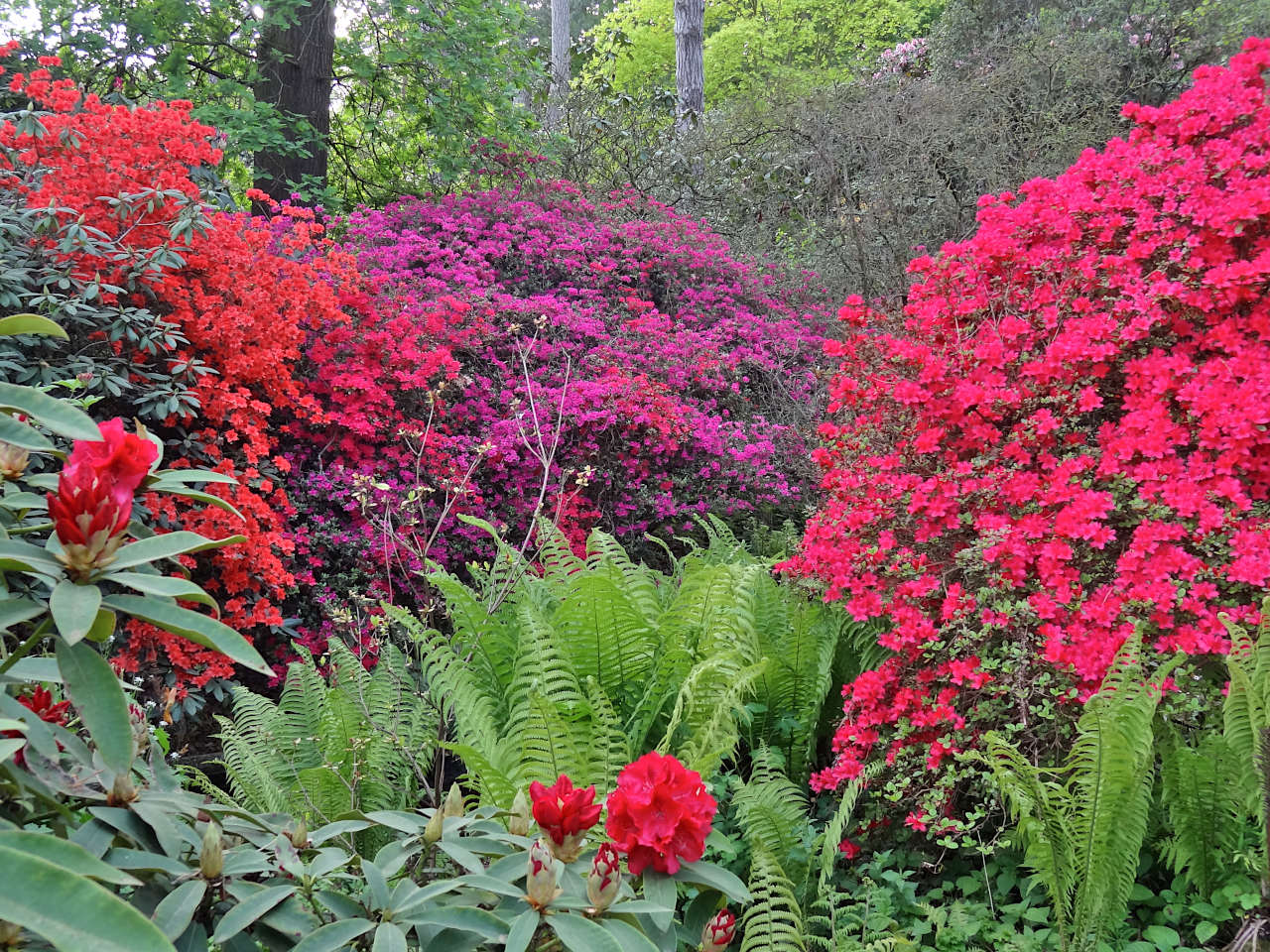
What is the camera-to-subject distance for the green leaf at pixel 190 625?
33.3 inches

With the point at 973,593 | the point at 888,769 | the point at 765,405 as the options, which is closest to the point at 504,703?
the point at 888,769

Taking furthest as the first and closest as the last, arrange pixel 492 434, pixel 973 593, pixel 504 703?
1. pixel 492 434
2. pixel 504 703
3. pixel 973 593

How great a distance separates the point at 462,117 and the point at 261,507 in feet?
16.9

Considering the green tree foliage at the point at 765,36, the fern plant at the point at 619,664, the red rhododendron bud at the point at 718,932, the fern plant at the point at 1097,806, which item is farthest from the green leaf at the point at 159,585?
the green tree foliage at the point at 765,36

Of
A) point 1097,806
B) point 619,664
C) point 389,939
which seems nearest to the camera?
point 389,939

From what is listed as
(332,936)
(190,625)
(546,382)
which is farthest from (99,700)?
(546,382)

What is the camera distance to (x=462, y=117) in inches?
294

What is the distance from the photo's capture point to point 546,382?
16.9 ft

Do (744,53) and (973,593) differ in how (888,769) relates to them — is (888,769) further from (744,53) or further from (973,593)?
(744,53)

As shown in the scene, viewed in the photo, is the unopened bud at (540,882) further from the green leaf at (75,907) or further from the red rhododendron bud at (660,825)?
the green leaf at (75,907)

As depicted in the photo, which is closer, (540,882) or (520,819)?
(540,882)

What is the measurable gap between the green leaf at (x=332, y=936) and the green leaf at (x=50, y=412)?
1.87 feet

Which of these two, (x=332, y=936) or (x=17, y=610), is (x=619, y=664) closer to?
(x=332, y=936)

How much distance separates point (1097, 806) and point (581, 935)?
1.53 metres
